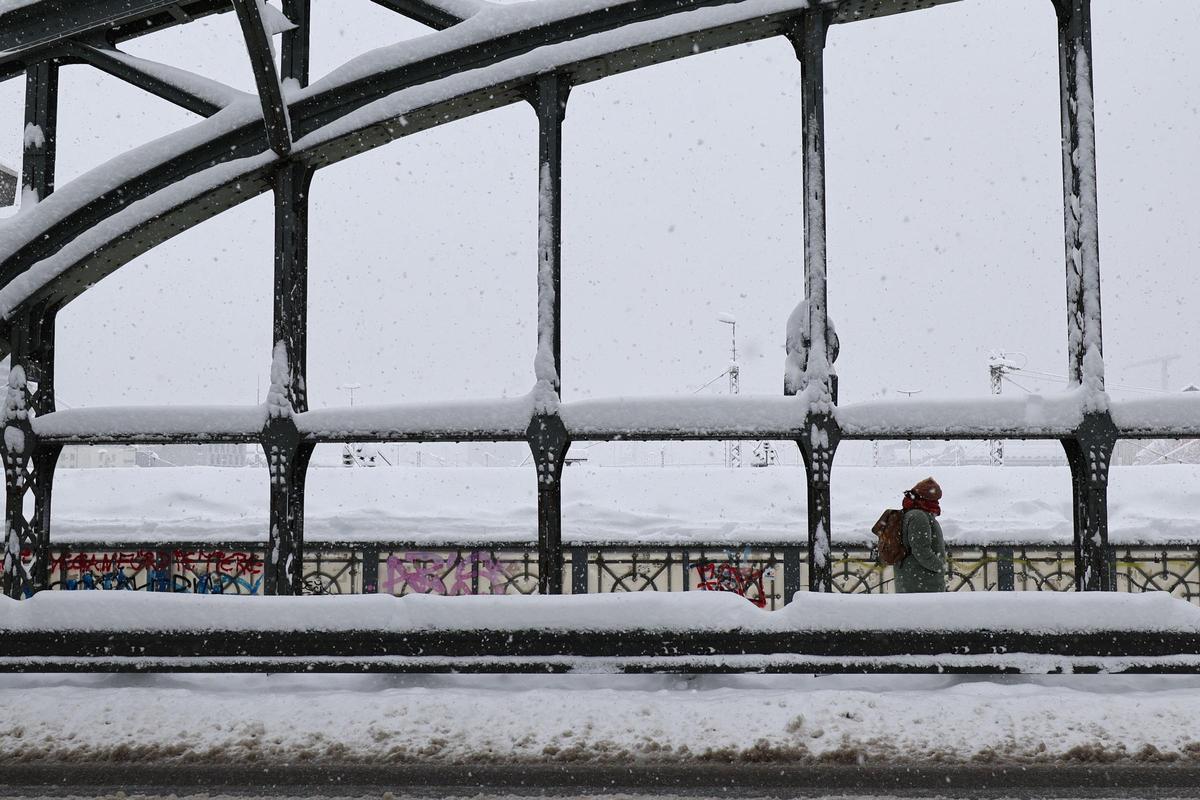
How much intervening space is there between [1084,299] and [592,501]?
1737cm

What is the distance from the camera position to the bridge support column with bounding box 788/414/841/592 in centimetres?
625

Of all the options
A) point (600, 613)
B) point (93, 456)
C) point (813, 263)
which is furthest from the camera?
point (93, 456)

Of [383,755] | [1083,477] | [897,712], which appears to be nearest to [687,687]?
[897,712]

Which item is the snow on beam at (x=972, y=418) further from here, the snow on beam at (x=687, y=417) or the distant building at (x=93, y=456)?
the distant building at (x=93, y=456)

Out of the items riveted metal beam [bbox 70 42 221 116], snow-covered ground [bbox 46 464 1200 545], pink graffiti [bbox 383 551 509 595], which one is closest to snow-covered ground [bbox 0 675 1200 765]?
riveted metal beam [bbox 70 42 221 116]

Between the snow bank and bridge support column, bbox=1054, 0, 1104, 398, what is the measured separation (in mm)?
2083

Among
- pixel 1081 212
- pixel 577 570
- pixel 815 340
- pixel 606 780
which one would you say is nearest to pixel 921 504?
pixel 815 340

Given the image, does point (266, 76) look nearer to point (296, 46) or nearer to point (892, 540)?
point (296, 46)

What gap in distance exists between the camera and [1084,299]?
6.30m

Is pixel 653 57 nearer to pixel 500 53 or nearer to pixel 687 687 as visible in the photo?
pixel 500 53

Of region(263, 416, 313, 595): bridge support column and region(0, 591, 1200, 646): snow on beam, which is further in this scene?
region(263, 416, 313, 595): bridge support column

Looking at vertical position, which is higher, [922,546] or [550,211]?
[550,211]

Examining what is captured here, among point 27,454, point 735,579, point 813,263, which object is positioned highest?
point 813,263

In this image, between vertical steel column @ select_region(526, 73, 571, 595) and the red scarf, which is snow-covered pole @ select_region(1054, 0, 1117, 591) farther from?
vertical steel column @ select_region(526, 73, 571, 595)
